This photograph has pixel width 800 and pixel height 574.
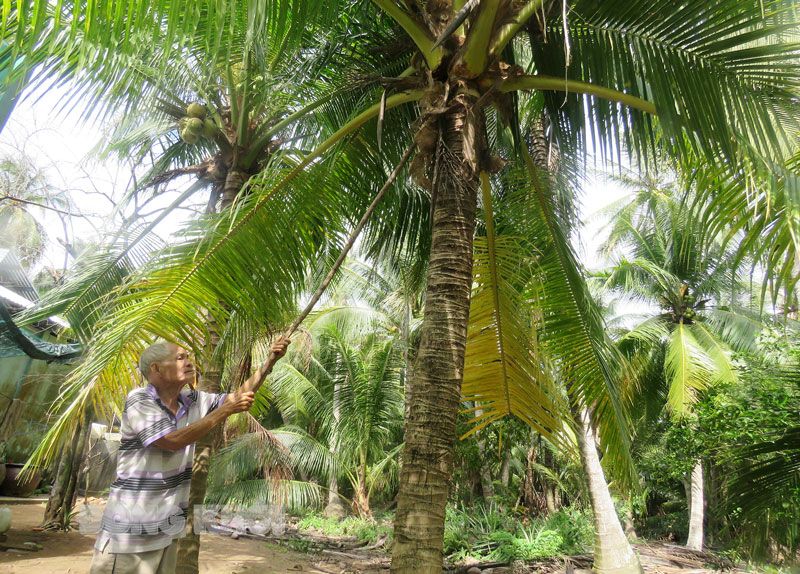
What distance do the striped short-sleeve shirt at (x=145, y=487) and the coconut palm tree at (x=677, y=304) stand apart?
11426mm

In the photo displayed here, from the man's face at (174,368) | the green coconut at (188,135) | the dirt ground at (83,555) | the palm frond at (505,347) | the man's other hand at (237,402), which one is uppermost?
the green coconut at (188,135)

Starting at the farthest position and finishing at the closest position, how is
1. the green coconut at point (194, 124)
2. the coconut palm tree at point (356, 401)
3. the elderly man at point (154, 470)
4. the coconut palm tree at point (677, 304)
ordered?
the coconut palm tree at point (356, 401) < the coconut palm tree at point (677, 304) < the green coconut at point (194, 124) < the elderly man at point (154, 470)

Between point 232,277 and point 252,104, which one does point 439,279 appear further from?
point 252,104

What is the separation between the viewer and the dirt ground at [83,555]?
20.7ft

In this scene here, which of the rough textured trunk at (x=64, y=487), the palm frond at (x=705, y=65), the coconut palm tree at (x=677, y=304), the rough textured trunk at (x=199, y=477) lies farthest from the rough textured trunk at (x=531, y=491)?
the palm frond at (x=705, y=65)

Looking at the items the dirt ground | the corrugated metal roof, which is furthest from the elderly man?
the corrugated metal roof

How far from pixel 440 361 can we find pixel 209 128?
357cm

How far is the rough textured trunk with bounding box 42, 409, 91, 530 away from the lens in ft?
26.7

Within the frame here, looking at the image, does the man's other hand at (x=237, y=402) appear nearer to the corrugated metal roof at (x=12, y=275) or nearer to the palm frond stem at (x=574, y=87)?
the palm frond stem at (x=574, y=87)

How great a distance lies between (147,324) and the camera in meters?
3.37

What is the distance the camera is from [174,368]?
273 centimetres

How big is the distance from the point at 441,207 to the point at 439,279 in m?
0.50

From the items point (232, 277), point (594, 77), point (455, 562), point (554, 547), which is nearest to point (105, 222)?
point (232, 277)

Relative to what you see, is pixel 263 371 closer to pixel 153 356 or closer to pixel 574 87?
pixel 153 356
